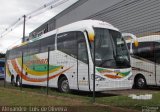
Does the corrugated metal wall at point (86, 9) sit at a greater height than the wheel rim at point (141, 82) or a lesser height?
greater

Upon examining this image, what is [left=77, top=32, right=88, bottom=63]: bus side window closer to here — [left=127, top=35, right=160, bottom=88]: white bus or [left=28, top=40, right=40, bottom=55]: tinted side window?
[left=127, top=35, right=160, bottom=88]: white bus

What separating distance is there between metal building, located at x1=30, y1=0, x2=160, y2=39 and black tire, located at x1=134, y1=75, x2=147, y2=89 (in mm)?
2479

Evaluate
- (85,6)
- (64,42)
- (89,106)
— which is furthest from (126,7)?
(89,106)

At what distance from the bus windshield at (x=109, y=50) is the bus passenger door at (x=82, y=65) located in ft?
1.44

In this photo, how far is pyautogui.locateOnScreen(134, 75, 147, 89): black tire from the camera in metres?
19.3

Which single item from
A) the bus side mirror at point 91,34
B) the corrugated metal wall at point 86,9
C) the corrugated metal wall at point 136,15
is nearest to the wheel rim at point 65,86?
the bus side mirror at point 91,34

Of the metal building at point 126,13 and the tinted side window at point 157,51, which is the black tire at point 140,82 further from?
the metal building at point 126,13

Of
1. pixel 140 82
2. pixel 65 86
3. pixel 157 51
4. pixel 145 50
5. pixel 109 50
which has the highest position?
pixel 145 50

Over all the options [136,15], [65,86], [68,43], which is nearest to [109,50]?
[68,43]

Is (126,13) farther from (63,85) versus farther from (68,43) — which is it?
(63,85)

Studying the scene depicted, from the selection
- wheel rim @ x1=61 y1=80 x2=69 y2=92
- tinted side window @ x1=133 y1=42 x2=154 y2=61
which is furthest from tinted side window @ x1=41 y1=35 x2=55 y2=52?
tinted side window @ x1=133 y1=42 x2=154 y2=61

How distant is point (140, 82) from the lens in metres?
19.5

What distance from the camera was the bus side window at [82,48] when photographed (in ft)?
46.0

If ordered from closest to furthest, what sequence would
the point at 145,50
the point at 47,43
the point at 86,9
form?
the point at 47,43
the point at 145,50
the point at 86,9
